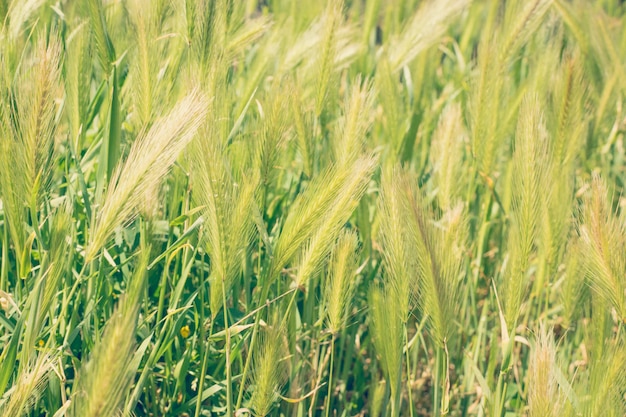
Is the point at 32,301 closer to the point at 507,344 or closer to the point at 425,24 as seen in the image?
the point at 507,344

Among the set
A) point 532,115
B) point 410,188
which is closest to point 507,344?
point 410,188

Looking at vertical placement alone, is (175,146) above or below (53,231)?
above

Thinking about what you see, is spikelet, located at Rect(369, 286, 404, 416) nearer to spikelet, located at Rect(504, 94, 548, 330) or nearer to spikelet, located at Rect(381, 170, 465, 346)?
spikelet, located at Rect(381, 170, 465, 346)

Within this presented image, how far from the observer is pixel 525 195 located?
1.26m

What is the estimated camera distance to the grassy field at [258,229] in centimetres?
102

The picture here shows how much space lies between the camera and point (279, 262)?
1.14 meters

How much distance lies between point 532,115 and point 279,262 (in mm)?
537

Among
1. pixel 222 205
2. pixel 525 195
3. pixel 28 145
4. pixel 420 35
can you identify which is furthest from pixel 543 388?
pixel 420 35

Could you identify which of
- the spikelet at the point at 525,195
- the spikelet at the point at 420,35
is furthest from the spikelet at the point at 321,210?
the spikelet at the point at 420,35

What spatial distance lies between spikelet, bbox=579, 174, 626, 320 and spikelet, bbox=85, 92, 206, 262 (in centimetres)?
64

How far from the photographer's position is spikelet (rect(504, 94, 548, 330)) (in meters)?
1.21

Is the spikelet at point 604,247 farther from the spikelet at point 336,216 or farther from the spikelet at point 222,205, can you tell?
the spikelet at point 222,205

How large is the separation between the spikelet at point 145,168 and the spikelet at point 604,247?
2.09ft

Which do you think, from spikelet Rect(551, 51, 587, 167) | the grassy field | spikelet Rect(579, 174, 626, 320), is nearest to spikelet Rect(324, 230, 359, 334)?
the grassy field
